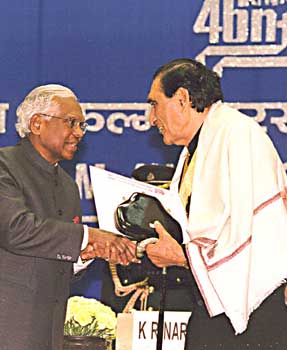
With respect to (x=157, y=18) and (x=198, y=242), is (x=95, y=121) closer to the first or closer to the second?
(x=157, y=18)

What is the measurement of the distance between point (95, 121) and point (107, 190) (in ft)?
9.44

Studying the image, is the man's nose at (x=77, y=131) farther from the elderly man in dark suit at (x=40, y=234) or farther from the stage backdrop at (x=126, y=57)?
the stage backdrop at (x=126, y=57)

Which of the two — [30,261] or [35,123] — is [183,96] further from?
[30,261]

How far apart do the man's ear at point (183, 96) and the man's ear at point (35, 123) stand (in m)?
0.65

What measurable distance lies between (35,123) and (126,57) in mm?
2545

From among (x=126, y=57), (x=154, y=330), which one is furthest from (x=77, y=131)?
(x=126, y=57)

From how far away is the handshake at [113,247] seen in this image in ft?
13.9

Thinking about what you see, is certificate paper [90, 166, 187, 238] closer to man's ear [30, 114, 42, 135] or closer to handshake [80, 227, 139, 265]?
handshake [80, 227, 139, 265]

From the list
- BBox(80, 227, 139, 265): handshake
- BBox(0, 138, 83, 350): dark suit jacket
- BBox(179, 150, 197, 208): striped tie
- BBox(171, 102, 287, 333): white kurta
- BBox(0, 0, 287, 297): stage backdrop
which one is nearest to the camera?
BBox(171, 102, 287, 333): white kurta

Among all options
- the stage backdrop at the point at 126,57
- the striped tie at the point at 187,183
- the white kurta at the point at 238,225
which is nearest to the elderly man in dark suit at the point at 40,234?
the striped tie at the point at 187,183

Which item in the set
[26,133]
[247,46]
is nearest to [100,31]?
[247,46]

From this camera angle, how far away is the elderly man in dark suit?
405cm

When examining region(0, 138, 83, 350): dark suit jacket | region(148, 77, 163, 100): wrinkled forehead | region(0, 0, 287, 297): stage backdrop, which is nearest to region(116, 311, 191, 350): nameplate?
region(0, 138, 83, 350): dark suit jacket

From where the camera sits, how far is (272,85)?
21.9ft
